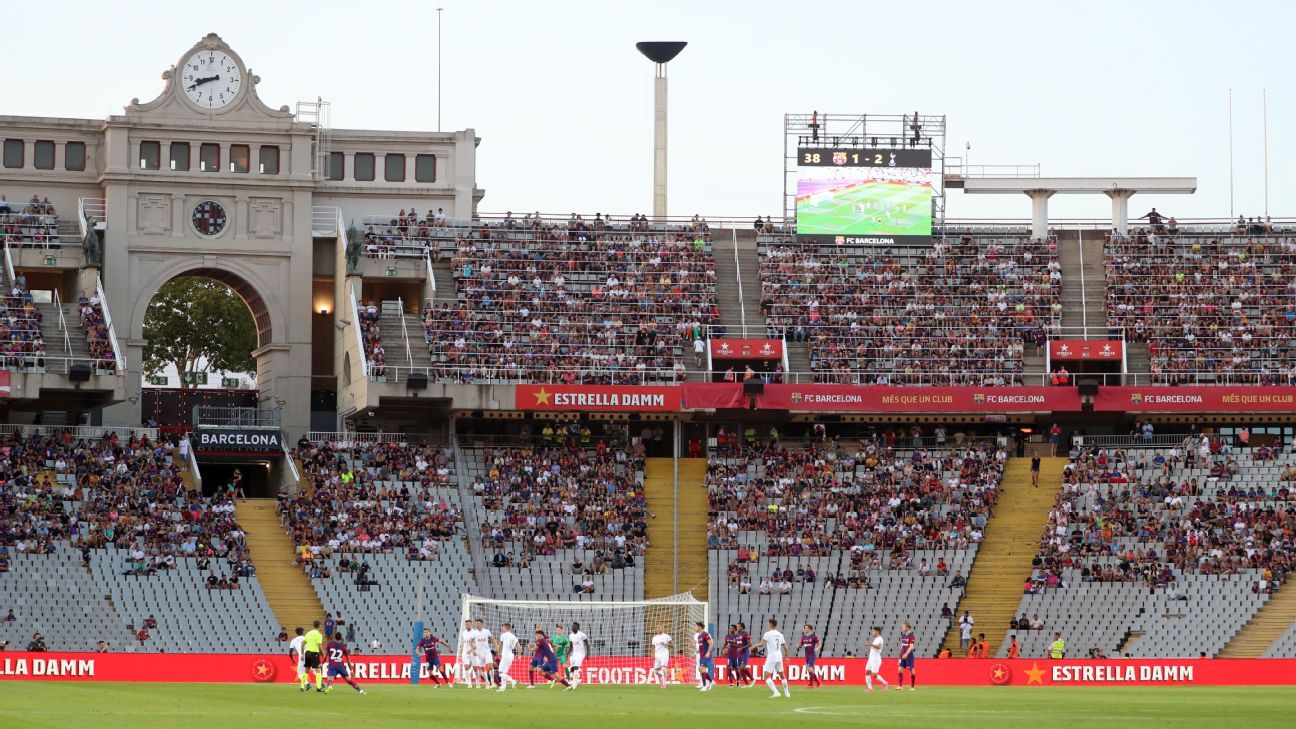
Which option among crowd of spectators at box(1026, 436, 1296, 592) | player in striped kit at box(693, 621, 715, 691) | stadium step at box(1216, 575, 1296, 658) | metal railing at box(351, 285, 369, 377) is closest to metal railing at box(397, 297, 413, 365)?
metal railing at box(351, 285, 369, 377)

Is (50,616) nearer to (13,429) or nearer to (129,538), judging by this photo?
(129,538)

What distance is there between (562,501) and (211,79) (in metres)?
22.8

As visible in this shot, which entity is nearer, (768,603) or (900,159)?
(768,603)

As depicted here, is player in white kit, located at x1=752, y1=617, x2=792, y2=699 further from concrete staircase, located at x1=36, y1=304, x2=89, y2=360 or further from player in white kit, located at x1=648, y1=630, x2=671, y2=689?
concrete staircase, located at x1=36, y1=304, x2=89, y2=360

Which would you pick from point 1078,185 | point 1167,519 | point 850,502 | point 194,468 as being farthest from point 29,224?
point 1167,519

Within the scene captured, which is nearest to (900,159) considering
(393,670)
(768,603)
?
(768,603)

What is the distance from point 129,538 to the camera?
62.6 metres

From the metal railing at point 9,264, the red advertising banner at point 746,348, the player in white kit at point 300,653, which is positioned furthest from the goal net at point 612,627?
the metal railing at point 9,264

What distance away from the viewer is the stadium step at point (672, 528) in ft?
213

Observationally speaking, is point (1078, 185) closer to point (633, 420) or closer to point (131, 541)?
point (633, 420)

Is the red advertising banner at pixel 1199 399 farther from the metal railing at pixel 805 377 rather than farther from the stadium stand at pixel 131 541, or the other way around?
the stadium stand at pixel 131 541

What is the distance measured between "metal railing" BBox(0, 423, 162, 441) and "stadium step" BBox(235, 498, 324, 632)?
16.2ft

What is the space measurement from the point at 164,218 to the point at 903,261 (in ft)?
93.0

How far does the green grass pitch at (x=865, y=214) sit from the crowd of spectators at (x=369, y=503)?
58.3 feet
